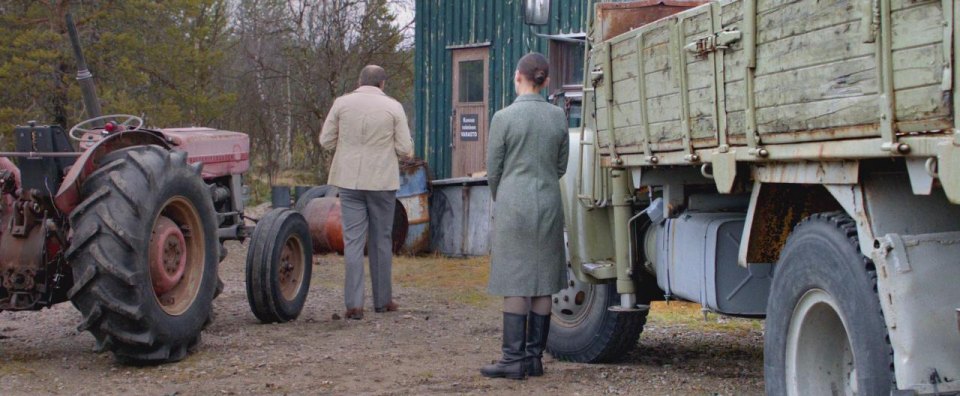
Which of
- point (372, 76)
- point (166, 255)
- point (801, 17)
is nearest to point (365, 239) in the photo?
point (372, 76)

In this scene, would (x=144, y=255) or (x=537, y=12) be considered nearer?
(x=144, y=255)

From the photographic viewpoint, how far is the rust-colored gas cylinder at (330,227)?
14.9 metres

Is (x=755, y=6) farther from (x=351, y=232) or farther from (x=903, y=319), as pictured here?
(x=351, y=232)

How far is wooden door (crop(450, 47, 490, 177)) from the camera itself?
17219 mm

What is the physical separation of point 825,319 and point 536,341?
8.25 feet

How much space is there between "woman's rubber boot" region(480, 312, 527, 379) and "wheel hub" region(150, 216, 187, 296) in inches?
75.6

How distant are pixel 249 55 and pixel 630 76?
18065 mm

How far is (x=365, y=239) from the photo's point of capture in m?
9.78

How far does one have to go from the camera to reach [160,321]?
7062 millimetres

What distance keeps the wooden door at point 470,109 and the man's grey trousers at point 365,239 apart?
7.22m

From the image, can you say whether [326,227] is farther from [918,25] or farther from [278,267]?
[918,25]

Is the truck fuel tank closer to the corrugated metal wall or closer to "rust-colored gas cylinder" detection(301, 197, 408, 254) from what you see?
"rust-colored gas cylinder" detection(301, 197, 408, 254)

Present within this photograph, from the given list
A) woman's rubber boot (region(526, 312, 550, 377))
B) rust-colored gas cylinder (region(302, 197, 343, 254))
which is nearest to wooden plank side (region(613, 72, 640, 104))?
woman's rubber boot (region(526, 312, 550, 377))

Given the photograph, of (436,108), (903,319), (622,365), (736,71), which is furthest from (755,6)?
(436,108)
